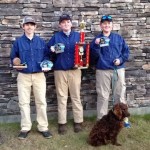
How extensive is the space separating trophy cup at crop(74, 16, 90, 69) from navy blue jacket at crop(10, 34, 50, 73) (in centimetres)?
57

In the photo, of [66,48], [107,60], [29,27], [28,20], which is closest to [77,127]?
[107,60]

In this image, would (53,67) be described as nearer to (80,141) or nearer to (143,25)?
(80,141)

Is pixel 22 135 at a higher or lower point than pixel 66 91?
lower

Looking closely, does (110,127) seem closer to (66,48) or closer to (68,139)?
(68,139)

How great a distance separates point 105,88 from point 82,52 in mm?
762

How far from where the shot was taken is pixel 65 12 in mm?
6055

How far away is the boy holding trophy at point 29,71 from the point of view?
219 inches

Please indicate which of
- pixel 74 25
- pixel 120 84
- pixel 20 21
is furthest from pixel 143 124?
pixel 20 21

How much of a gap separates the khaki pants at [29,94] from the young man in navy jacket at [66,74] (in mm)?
292

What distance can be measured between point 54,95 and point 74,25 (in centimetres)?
125

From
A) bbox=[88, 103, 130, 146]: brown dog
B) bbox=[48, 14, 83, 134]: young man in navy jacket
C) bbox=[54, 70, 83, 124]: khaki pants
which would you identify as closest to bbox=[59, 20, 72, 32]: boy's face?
bbox=[48, 14, 83, 134]: young man in navy jacket

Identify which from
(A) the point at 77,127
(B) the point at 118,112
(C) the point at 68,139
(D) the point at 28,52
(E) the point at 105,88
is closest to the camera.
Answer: (B) the point at 118,112

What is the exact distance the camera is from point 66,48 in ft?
18.9

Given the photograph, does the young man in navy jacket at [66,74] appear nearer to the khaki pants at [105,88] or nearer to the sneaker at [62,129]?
the sneaker at [62,129]
